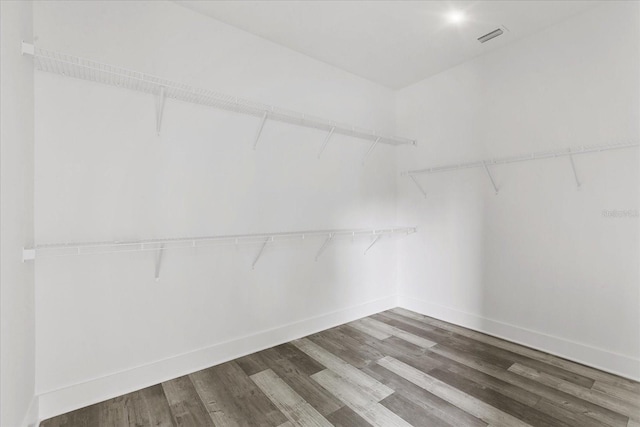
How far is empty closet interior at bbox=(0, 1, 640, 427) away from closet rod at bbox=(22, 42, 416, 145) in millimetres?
16

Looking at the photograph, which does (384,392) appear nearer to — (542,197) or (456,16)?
(542,197)

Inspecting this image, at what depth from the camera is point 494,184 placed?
2633 millimetres

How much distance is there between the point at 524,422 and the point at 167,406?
76.0 inches

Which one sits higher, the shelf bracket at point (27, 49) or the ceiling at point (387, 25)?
the ceiling at point (387, 25)

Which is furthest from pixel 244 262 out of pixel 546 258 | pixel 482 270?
pixel 546 258

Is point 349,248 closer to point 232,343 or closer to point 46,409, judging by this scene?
point 232,343

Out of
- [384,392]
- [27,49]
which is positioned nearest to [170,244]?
[27,49]

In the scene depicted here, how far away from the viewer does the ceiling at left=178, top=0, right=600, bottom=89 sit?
207cm

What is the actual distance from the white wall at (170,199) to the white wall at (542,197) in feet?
3.55

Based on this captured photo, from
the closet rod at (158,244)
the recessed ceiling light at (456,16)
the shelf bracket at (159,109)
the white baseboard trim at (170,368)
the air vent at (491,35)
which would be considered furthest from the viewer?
the air vent at (491,35)

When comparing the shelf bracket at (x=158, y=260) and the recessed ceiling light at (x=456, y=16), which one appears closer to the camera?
the shelf bracket at (x=158, y=260)

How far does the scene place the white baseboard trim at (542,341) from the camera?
1997 mm

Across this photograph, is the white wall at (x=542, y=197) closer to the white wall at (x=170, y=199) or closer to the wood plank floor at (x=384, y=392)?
the wood plank floor at (x=384, y=392)

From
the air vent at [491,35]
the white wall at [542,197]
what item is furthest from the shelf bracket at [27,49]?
the white wall at [542,197]
